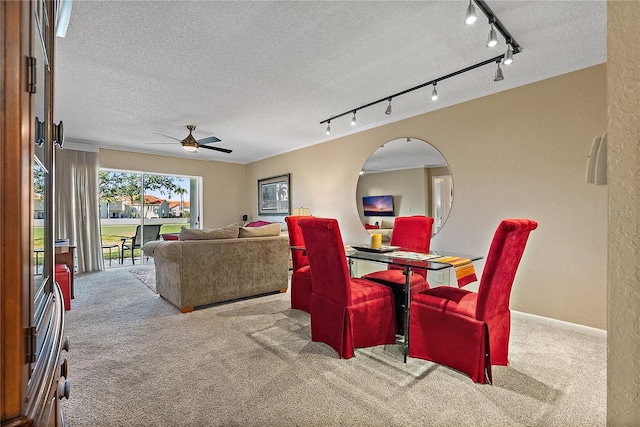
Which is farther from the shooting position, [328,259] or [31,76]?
[328,259]

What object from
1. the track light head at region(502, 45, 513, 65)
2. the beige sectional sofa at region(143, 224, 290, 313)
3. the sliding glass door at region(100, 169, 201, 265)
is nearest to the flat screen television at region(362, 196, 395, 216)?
the beige sectional sofa at region(143, 224, 290, 313)

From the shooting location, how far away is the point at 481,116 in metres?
3.34

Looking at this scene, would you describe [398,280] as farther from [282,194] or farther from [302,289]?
[282,194]

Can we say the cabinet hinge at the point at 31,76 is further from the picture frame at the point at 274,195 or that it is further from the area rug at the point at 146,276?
the picture frame at the point at 274,195

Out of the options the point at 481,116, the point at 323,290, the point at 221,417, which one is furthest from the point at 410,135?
the point at 221,417

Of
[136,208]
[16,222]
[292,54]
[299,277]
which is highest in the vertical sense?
[292,54]

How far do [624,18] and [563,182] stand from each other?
273cm

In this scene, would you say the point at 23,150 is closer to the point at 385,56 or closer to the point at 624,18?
the point at 624,18

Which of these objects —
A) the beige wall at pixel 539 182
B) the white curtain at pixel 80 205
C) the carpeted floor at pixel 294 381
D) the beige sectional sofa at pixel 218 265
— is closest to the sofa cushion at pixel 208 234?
the beige sectional sofa at pixel 218 265

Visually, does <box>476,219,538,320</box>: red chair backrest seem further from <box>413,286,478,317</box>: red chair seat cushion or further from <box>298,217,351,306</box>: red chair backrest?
Result: <box>298,217,351,306</box>: red chair backrest

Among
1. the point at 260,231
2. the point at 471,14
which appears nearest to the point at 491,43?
the point at 471,14

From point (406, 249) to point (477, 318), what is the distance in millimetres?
1184

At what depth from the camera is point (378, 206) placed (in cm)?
432

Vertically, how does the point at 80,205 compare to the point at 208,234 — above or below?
above
